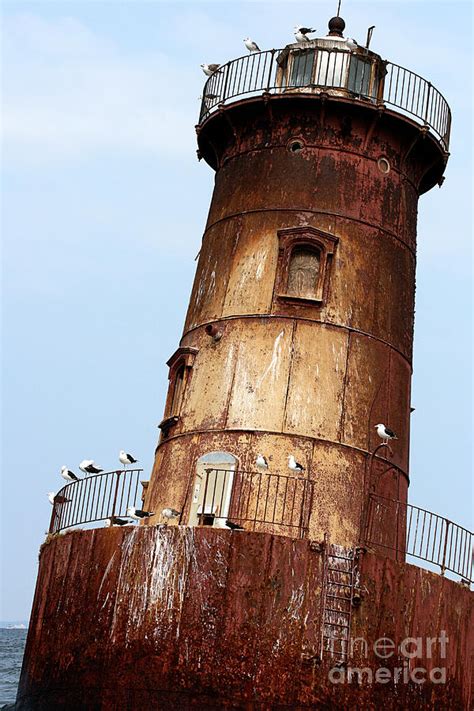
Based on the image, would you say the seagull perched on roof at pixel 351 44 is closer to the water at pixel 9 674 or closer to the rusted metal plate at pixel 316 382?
the rusted metal plate at pixel 316 382

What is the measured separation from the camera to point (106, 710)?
2020 cm

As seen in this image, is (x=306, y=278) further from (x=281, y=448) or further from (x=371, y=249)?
(x=281, y=448)

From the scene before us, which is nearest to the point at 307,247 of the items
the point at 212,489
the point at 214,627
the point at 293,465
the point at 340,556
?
the point at 293,465

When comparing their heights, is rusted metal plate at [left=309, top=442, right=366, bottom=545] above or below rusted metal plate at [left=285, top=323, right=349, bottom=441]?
below

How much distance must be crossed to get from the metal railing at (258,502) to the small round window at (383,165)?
23.5 feet

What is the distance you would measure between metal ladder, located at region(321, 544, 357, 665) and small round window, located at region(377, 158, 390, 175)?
28.7 feet

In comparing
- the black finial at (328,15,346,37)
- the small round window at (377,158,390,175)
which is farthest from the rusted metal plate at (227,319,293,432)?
the black finial at (328,15,346,37)

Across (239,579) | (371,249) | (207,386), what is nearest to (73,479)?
(207,386)

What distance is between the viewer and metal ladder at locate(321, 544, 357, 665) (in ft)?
67.8

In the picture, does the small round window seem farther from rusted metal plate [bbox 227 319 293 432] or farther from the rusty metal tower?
rusted metal plate [bbox 227 319 293 432]

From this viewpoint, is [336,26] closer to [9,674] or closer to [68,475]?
[68,475]

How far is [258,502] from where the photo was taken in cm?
2298

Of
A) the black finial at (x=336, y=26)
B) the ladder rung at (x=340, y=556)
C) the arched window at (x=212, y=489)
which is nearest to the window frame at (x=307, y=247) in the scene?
the arched window at (x=212, y=489)

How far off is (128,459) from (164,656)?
5491mm
